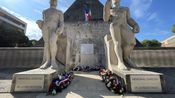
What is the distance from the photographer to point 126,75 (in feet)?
12.6

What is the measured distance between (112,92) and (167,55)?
22.3 ft

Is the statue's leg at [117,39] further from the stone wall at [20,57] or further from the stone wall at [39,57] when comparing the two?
the stone wall at [20,57]

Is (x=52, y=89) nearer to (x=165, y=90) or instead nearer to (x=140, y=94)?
(x=140, y=94)

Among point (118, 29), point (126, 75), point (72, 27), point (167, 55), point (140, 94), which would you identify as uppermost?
point (72, 27)

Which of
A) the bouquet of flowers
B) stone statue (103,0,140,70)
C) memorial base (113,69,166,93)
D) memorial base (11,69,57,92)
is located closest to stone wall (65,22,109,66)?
stone statue (103,0,140,70)

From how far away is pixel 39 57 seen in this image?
9172 millimetres

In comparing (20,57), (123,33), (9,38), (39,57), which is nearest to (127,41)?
(123,33)

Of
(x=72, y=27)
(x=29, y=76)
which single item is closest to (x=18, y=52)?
Answer: (x=72, y=27)

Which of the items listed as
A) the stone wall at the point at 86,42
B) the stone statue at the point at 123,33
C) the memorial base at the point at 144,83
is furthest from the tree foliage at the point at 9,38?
the memorial base at the point at 144,83

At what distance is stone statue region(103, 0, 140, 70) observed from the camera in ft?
16.1

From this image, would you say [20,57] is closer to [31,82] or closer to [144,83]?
[31,82]

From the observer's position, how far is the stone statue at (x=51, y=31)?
16.4ft

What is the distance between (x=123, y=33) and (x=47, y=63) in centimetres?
266

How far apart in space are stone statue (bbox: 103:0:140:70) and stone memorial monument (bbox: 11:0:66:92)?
186cm
